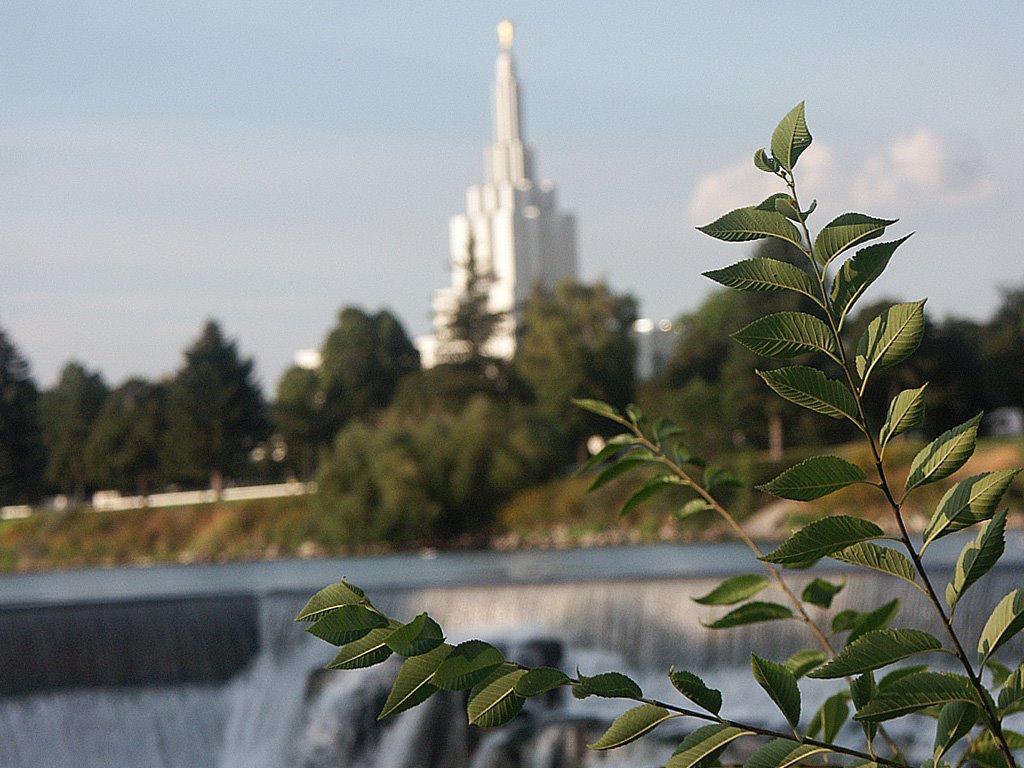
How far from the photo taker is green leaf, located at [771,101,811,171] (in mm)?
950

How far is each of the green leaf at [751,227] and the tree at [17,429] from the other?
2928cm

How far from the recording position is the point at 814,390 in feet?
2.99

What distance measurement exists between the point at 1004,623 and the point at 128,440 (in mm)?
35832

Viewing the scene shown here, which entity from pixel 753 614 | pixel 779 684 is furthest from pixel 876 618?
pixel 779 684

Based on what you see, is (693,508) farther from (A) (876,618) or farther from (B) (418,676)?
(B) (418,676)

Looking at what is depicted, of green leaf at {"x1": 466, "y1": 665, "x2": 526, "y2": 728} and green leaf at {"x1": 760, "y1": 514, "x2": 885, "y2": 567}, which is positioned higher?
green leaf at {"x1": 760, "y1": 514, "x2": 885, "y2": 567}

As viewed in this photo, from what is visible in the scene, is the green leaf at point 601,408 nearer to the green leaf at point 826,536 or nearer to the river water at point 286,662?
the green leaf at point 826,536

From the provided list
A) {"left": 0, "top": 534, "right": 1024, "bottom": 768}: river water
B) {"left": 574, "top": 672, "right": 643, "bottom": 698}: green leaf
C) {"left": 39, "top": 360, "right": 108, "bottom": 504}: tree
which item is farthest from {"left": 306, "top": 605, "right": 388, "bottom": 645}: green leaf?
{"left": 39, "top": 360, "right": 108, "bottom": 504}: tree

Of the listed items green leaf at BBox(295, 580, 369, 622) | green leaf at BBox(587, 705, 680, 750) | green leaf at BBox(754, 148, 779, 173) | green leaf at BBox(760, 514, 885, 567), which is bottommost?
green leaf at BBox(587, 705, 680, 750)

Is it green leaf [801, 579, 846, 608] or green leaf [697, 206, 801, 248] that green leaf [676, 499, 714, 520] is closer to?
green leaf [801, 579, 846, 608]

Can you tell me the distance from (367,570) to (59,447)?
1233cm

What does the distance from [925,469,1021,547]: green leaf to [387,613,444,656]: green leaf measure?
0.96 feet

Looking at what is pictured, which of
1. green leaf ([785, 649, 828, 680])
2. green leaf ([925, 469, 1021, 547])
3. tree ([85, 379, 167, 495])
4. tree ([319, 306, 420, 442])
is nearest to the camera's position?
green leaf ([925, 469, 1021, 547])

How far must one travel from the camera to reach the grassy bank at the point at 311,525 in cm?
3022
